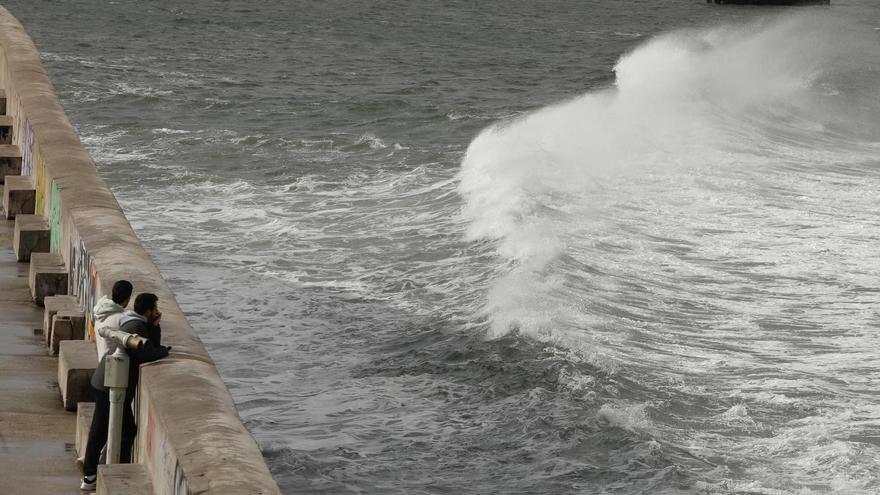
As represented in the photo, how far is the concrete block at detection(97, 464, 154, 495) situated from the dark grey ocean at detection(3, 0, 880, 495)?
5.28 m

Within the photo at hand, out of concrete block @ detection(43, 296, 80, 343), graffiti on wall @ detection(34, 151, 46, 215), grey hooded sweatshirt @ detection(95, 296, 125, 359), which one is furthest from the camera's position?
graffiti on wall @ detection(34, 151, 46, 215)

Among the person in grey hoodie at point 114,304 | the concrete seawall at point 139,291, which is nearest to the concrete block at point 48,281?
the concrete seawall at point 139,291

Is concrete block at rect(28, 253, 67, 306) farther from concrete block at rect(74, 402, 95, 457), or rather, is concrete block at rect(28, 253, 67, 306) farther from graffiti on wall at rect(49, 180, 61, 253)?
concrete block at rect(74, 402, 95, 457)

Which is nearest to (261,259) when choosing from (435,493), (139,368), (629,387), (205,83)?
(629,387)

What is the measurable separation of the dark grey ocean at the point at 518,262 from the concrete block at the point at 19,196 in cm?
314

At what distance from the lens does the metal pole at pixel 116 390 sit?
30.7ft

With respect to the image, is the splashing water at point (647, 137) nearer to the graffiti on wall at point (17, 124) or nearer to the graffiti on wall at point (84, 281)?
the graffiti on wall at point (17, 124)

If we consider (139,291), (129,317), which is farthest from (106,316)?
(139,291)

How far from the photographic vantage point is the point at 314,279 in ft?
73.7

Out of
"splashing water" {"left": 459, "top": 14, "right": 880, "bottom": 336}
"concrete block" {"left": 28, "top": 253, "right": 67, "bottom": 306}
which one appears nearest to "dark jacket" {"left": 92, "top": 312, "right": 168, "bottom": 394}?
"concrete block" {"left": 28, "top": 253, "right": 67, "bottom": 306}

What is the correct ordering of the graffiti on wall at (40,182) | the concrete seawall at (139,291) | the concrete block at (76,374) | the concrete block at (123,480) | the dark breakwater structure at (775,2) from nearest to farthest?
the concrete seawall at (139,291) → the concrete block at (123,480) → the concrete block at (76,374) → the graffiti on wall at (40,182) → the dark breakwater structure at (775,2)

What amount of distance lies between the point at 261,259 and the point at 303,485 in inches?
379

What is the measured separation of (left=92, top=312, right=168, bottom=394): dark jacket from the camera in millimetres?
9289

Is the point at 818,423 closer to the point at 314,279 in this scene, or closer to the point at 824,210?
the point at 314,279
